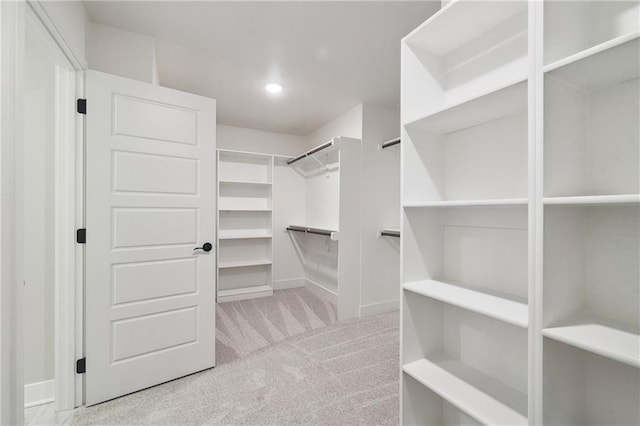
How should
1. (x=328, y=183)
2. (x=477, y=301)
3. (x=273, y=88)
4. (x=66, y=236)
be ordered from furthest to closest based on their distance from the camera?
(x=328, y=183), (x=273, y=88), (x=66, y=236), (x=477, y=301)

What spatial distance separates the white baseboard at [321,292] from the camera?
3.70 m

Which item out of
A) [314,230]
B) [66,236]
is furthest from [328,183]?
[66,236]

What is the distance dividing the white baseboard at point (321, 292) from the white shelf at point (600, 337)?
2890mm

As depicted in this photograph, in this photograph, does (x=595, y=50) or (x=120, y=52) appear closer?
(x=595, y=50)

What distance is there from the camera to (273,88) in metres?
2.86

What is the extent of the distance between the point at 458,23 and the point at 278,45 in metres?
1.41

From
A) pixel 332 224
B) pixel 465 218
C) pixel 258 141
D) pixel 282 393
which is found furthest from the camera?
pixel 258 141

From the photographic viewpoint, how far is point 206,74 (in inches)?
101

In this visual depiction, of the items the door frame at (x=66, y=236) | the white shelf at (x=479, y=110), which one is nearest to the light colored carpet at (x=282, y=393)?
the door frame at (x=66, y=236)

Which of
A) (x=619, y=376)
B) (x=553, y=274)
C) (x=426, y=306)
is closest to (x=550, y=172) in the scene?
(x=553, y=274)

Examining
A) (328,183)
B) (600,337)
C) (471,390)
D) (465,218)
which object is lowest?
(471,390)

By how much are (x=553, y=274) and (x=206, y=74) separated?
2888 mm

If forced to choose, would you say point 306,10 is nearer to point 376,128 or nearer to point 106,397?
point 376,128

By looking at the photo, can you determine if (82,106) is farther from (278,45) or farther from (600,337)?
(600,337)
